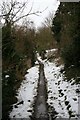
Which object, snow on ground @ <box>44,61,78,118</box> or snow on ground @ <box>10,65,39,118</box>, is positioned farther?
snow on ground @ <box>10,65,39,118</box>

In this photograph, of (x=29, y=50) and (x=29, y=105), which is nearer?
(x=29, y=105)

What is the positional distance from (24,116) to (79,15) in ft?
26.0

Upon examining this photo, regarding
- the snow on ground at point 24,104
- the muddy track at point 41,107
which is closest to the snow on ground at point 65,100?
the muddy track at point 41,107

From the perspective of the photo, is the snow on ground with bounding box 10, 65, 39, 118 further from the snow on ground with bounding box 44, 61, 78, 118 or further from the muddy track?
the snow on ground with bounding box 44, 61, 78, 118

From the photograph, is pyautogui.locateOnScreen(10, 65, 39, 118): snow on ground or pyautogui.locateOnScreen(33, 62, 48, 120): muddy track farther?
pyautogui.locateOnScreen(10, 65, 39, 118): snow on ground

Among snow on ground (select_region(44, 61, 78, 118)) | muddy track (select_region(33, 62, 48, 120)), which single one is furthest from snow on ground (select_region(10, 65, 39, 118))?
snow on ground (select_region(44, 61, 78, 118))

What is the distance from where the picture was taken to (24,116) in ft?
34.9

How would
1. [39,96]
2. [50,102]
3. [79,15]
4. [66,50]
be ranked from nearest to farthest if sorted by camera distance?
1. [50,102]
2. [39,96]
3. [79,15]
4. [66,50]

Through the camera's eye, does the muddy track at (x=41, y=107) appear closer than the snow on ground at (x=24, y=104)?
Yes

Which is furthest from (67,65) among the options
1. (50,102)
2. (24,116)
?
(24,116)

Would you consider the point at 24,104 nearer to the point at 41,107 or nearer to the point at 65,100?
the point at 41,107

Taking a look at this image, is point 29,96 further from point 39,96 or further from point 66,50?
point 66,50

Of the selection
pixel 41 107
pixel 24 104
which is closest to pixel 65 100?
pixel 41 107

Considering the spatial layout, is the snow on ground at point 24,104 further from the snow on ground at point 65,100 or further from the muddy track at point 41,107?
the snow on ground at point 65,100
